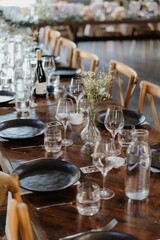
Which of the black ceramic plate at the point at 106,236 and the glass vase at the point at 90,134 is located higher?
the glass vase at the point at 90,134

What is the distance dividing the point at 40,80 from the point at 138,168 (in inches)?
68.0

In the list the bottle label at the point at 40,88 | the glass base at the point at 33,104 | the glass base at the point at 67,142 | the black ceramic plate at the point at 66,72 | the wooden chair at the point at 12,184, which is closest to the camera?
the wooden chair at the point at 12,184

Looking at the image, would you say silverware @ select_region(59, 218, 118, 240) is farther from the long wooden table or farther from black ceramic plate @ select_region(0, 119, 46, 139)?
black ceramic plate @ select_region(0, 119, 46, 139)

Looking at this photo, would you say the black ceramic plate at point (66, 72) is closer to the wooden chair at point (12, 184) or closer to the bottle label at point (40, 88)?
the bottle label at point (40, 88)

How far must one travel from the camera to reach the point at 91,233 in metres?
1.37

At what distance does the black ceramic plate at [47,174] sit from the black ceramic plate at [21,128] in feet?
1.29

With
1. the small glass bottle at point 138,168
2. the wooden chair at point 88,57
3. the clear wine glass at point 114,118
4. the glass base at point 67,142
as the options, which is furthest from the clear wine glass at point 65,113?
the wooden chair at point 88,57

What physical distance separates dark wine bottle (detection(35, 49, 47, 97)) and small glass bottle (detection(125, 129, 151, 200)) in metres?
1.52

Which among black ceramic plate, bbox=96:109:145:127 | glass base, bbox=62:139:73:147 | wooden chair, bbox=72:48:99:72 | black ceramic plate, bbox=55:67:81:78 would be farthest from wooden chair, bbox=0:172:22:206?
wooden chair, bbox=72:48:99:72

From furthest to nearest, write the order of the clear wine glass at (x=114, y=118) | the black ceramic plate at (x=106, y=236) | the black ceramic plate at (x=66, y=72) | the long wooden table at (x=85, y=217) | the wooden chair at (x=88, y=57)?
1. the wooden chair at (x=88, y=57)
2. the black ceramic plate at (x=66, y=72)
3. the clear wine glass at (x=114, y=118)
4. the long wooden table at (x=85, y=217)
5. the black ceramic plate at (x=106, y=236)

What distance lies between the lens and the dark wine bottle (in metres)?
→ 3.11

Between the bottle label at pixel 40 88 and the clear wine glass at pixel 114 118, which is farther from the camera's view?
the bottle label at pixel 40 88

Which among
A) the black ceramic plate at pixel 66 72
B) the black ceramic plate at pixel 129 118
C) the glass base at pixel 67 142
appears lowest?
the glass base at pixel 67 142

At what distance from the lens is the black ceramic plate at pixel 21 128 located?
2305 millimetres
